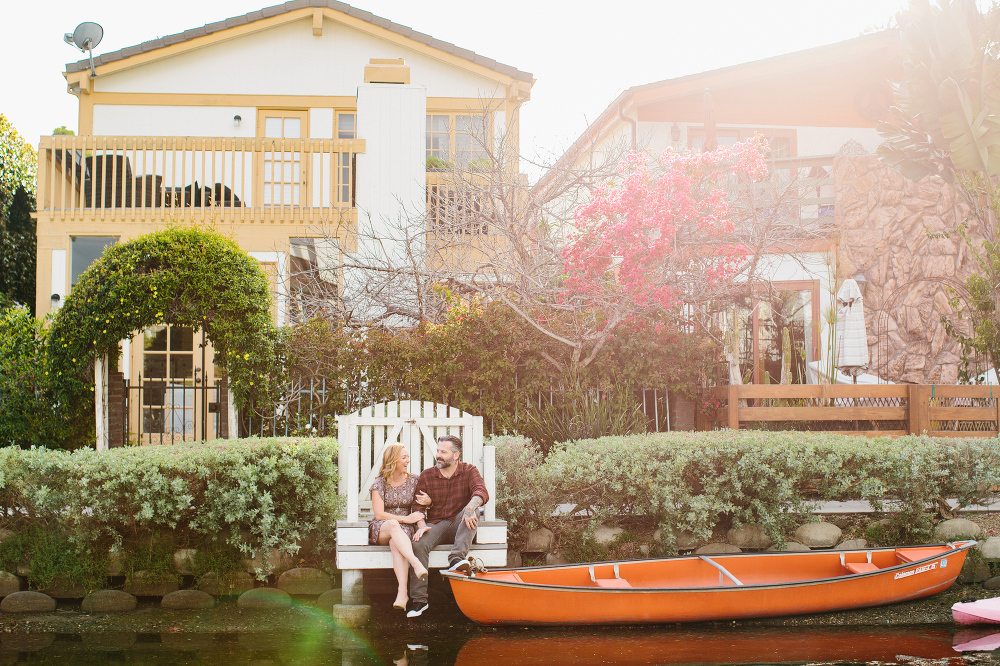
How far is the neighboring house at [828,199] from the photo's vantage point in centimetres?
1376

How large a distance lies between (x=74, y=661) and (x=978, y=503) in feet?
23.7

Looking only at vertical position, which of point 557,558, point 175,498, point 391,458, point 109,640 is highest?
point 391,458

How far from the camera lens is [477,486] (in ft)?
18.6

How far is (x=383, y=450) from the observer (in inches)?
239

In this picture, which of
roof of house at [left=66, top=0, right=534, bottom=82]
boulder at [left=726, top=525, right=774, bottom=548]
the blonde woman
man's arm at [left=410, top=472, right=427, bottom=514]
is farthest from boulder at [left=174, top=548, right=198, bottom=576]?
roof of house at [left=66, top=0, right=534, bottom=82]

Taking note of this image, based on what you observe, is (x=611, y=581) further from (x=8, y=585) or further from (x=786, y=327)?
(x=786, y=327)

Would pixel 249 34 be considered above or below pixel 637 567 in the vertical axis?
above

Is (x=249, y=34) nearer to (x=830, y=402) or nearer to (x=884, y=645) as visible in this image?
(x=830, y=402)

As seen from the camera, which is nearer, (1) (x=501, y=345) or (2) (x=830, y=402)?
(1) (x=501, y=345)

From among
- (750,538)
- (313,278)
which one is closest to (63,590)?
(750,538)

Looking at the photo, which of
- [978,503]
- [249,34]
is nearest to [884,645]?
[978,503]

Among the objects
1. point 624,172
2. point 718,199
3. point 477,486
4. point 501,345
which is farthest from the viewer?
point 624,172

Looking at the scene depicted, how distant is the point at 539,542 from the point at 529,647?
1.37 m

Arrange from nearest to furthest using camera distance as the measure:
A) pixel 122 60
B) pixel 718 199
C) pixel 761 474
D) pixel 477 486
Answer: pixel 477 486
pixel 761 474
pixel 718 199
pixel 122 60
